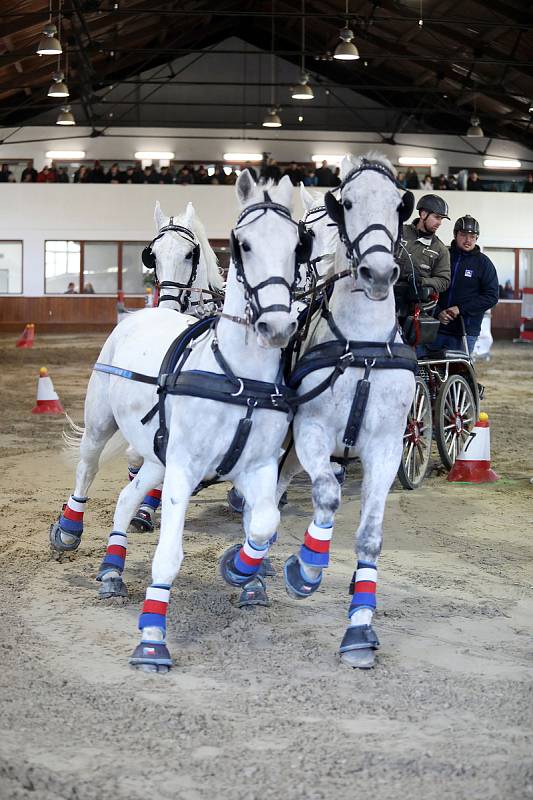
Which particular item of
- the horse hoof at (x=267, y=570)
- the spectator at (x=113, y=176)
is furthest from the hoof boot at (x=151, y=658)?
the spectator at (x=113, y=176)

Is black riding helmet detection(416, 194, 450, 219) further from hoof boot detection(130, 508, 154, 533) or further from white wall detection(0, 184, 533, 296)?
white wall detection(0, 184, 533, 296)

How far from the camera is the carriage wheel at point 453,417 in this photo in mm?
8312

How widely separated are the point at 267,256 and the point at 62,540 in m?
2.53

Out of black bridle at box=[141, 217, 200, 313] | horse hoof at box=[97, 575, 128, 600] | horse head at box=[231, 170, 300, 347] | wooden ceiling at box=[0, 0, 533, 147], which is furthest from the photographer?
wooden ceiling at box=[0, 0, 533, 147]

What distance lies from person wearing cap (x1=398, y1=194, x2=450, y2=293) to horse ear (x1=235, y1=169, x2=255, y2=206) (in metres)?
3.52

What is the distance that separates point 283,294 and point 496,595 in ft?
7.39

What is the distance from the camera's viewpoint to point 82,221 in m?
28.5

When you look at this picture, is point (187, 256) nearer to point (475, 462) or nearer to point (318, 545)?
point (475, 462)

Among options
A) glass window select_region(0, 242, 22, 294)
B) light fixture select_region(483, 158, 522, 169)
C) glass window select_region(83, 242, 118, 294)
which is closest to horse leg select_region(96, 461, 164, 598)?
glass window select_region(83, 242, 118, 294)

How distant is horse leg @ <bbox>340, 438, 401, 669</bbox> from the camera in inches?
165

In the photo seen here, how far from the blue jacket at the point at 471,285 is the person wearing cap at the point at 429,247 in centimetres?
74

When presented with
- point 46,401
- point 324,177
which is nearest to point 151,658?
point 46,401

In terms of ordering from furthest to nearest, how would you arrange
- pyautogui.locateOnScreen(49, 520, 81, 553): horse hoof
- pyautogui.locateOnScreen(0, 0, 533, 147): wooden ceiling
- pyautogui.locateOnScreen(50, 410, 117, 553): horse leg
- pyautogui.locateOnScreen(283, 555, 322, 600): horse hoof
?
pyautogui.locateOnScreen(0, 0, 533, 147): wooden ceiling
pyautogui.locateOnScreen(49, 520, 81, 553): horse hoof
pyautogui.locateOnScreen(50, 410, 117, 553): horse leg
pyautogui.locateOnScreen(283, 555, 322, 600): horse hoof

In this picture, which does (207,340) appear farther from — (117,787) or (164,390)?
(117,787)
